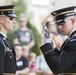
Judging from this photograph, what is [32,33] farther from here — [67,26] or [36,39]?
[67,26]

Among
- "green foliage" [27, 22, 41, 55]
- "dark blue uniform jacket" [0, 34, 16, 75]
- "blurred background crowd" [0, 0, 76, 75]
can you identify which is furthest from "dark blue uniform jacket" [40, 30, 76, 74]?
"green foliage" [27, 22, 41, 55]

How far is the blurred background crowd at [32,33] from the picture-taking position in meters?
5.57

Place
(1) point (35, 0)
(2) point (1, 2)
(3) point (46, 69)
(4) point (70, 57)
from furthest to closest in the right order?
(1) point (35, 0)
(2) point (1, 2)
(3) point (46, 69)
(4) point (70, 57)

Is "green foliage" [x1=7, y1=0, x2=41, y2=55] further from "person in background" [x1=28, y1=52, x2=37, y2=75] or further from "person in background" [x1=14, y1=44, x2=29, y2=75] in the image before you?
"person in background" [x1=14, y1=44, x2=29, y2=75]

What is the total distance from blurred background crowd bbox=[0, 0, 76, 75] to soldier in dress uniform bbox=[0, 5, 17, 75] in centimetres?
215

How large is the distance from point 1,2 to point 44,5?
855 millimetres

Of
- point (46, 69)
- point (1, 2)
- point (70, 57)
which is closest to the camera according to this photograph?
point (70, 57)

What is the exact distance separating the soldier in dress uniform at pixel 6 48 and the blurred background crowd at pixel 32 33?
7.06 ft

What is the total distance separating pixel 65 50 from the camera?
2699mm

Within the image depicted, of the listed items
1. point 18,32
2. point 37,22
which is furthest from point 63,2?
point 18,32

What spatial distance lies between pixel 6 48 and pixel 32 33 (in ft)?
9.74

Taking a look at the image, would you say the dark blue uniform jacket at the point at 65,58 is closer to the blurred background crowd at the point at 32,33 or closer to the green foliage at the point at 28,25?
the blurred background crowd at the point at 32,33

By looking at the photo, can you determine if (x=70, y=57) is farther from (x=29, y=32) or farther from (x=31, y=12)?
(x=31, y=12)

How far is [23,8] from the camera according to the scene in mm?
6215
